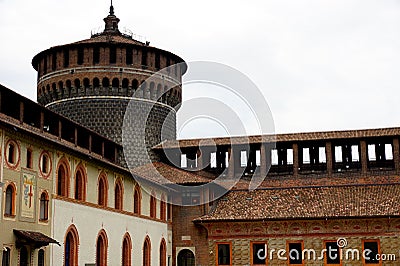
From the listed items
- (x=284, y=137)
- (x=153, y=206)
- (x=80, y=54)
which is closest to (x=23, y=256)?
(x=153, y=206)

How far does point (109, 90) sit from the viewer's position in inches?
1927

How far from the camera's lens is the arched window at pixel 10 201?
86.8 ft

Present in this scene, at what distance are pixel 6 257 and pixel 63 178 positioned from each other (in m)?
6.20

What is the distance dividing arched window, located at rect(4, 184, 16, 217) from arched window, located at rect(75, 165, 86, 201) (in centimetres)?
625

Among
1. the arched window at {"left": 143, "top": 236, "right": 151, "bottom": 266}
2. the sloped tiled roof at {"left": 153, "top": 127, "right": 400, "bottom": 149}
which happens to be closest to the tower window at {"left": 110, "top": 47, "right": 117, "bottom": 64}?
the sloped tiled roof at {"left": 153, "top": 127, "right": 400, "bottom": 149}

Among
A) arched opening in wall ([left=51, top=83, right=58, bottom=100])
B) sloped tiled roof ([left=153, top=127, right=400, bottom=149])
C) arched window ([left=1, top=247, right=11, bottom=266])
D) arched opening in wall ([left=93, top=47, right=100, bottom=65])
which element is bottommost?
arched window ([left=1, top=247, right=11, bottom=266])

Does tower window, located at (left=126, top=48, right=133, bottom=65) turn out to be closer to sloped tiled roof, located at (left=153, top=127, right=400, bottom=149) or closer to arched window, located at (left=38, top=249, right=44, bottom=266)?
sloped tiled roof, located at (left=153, top=127, right=400, bottom=149)

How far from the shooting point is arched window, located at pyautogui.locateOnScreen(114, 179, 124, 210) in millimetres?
37938

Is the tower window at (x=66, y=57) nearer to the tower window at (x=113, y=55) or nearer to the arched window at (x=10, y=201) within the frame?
the tower window at (x=113, y=55)

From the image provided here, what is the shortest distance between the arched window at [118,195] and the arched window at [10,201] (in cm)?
1136

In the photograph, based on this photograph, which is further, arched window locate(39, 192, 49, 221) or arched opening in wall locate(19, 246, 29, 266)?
arched window locate(39, 192, 49, 221)

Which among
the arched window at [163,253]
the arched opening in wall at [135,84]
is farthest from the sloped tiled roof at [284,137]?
the arched window at [163,253]

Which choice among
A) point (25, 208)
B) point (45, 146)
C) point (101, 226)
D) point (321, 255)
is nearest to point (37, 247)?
point (25, 208)

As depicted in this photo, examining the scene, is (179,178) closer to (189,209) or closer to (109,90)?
(189,209)
